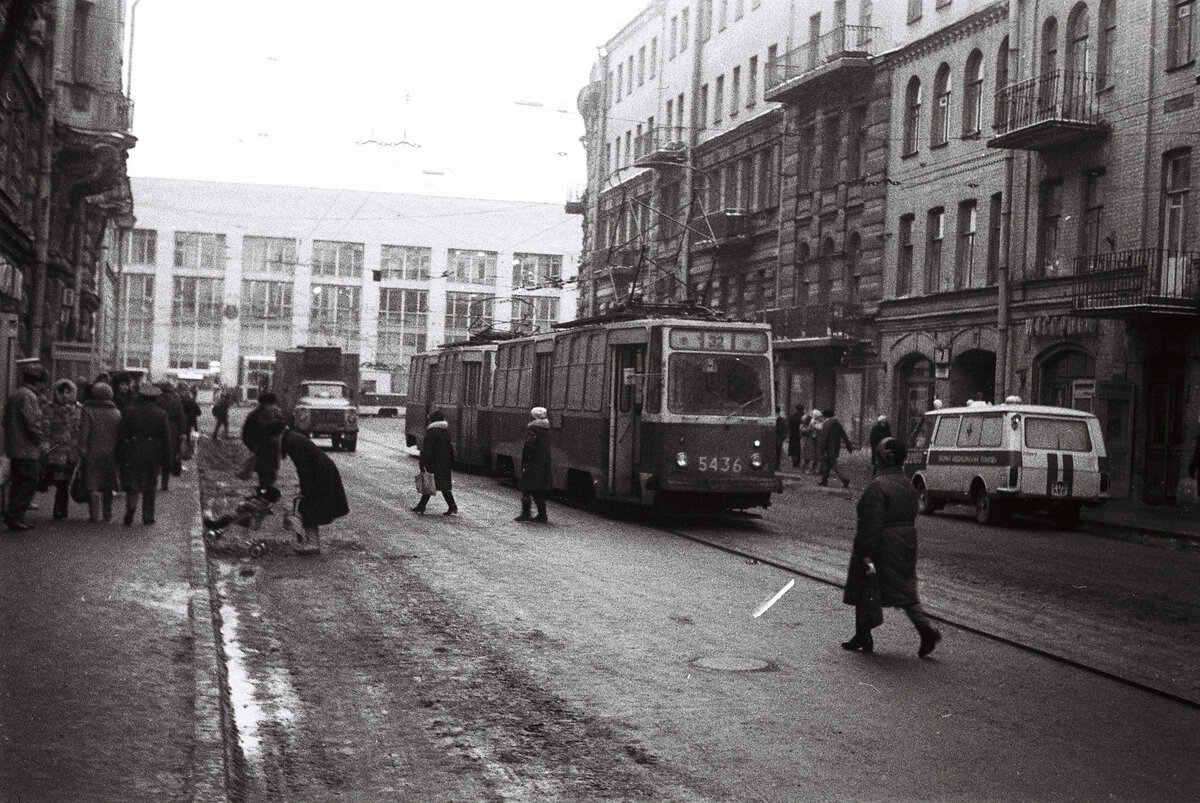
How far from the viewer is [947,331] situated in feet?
125

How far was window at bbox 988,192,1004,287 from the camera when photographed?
3603cm

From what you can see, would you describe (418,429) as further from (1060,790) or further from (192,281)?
(192,281)

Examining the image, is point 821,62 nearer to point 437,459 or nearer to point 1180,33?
point 1180,33

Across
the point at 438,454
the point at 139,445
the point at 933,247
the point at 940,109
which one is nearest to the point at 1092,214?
the point at 933,247

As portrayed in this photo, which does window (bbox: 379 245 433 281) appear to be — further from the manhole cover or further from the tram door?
the manhole cover

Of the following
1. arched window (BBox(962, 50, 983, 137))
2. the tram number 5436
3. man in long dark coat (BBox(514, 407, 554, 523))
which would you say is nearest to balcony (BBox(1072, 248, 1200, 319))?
arched window (BBox(962, 50, 983, 137))

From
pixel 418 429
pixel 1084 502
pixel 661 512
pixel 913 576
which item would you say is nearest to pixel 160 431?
pixel 661 512

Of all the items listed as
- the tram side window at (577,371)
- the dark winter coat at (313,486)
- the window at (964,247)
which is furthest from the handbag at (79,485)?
the window at (964,247)

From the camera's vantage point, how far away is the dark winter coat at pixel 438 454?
2117cm

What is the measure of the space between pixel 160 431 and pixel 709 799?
12.7 metres

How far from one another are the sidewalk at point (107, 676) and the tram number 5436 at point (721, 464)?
8.31 meters

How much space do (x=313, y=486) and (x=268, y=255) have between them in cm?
9234

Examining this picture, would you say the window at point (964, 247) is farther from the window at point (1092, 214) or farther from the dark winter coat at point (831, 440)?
the dark winter coat at point (831, 440)

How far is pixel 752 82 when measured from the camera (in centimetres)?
5272
